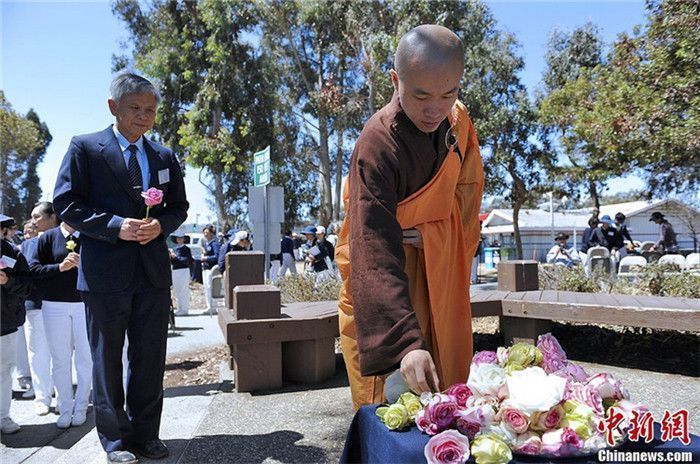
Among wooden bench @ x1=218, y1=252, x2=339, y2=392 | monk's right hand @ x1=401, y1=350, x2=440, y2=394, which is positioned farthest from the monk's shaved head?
wooden bench @ x1=218, y1=252, x2=339, y2=392

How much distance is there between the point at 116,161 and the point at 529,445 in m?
2.61

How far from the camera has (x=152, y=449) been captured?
3.17 meters

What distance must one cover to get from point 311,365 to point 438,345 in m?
3.20

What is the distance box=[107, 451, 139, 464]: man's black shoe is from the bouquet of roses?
79.2 inches

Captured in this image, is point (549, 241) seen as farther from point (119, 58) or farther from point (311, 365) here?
point (311, 365)

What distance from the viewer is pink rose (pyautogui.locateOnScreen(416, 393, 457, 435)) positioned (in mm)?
1423

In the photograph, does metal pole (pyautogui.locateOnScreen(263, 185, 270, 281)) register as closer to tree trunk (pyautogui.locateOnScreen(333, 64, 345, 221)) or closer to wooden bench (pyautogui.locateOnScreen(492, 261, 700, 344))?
wooden bench (pyautogui.locateOnScreen(492, 261, 700, 344))

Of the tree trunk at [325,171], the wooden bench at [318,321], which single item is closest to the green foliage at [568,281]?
the wooden bench at [318,321]

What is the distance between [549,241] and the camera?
3691 centimetres

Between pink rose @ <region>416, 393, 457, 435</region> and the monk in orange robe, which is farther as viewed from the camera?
the monk in orange robe

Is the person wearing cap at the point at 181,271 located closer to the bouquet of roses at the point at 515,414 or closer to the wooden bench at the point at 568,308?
the wooden bench at the point at 568,308

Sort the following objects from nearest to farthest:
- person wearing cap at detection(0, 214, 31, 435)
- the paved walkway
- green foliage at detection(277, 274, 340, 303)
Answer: the paved walkway → person wearing cap at detection(0, 214, 31, 435) → green foliage at detection(277, 274, 340, 303)

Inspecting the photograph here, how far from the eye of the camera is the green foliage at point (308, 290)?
6.77 meters

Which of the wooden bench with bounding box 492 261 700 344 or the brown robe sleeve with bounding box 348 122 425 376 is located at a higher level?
the brown robe sleeve with bounding box 348 122 425 376
